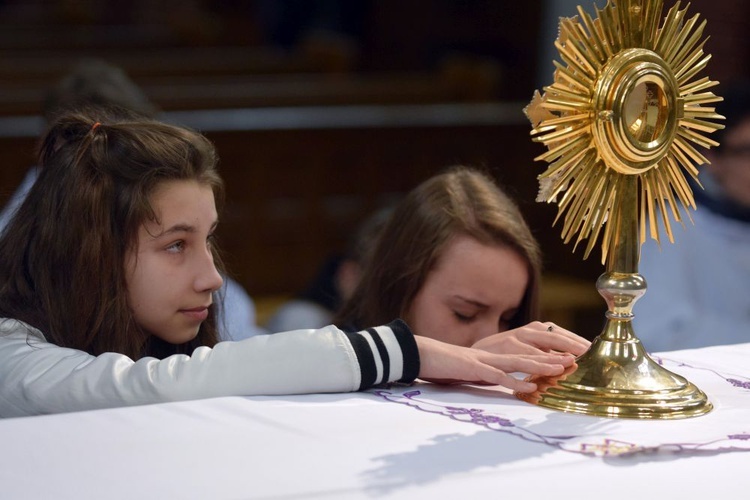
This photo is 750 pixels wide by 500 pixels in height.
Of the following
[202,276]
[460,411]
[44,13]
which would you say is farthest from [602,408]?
[44,13]

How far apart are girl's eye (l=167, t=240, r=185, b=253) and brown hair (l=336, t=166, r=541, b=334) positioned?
60cm

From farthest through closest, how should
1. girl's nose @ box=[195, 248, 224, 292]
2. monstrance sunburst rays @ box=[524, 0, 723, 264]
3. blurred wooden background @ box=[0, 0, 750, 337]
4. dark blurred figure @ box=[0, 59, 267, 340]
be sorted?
blurred wooden background @ box=[0, 0, 750, 337] < dark blurred figure @ box=[0, 59, 267, 340] < girl's nose @ box=[195, 248, 224, 292] < monstrance sunburst rays @ box=[524, 0, 723, 264]

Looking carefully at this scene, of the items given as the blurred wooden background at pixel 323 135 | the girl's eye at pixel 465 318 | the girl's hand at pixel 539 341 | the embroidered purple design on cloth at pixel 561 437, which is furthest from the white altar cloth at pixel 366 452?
the blurred wooden background at pixel 323 135

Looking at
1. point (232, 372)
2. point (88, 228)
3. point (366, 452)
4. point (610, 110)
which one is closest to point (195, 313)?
point (88, 228)

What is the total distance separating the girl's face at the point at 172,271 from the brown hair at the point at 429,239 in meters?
0.58

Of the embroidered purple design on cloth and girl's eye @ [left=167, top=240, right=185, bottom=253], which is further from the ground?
A: girl's eye @ [left=167, top=240, right=185, bottom=253]

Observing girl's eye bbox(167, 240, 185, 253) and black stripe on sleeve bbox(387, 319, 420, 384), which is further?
girl's eye bbox(167, 240, 185, 253)

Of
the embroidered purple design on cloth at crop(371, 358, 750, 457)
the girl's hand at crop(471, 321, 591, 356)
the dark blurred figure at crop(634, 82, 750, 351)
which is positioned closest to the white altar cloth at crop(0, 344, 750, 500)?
the embroidered purple design on cloth at crop(371, 358, 750, 457)

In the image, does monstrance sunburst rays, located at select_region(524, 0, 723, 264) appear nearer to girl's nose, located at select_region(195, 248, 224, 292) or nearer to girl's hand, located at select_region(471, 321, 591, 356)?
girl's hand, located at select_region(471, 321, 591, 356)

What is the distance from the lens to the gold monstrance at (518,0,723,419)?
4.49ft

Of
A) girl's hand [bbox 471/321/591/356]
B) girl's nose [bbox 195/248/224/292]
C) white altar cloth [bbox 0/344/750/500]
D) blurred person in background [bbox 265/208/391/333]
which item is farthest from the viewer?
blurred person in background [bbox 265/208/391/333]

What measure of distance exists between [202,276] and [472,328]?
0.62 m

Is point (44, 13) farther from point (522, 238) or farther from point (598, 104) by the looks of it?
point (598, 104)

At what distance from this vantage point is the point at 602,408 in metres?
1.37
